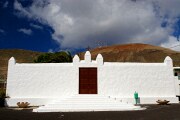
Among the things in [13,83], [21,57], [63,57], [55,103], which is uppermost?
[21,57]

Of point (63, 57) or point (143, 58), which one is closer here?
point (63, 57)

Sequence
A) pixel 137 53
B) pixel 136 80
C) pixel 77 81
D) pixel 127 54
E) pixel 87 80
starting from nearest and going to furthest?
pixel 77 81 < pixel 87 80 < pixel 136 80 < pixel 137 53 < pixel 127 54

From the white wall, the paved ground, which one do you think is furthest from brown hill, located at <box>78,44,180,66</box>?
the paved ground

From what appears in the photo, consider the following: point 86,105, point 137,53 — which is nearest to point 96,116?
point 86,105

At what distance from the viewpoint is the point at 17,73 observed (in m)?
22.3

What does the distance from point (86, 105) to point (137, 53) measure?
67.5 metres

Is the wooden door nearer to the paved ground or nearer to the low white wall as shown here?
the low white wall

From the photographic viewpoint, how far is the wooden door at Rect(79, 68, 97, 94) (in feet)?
72.2

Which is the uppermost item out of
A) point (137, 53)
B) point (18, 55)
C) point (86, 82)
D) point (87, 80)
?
point (18, 55)

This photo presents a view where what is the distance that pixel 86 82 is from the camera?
2214cm

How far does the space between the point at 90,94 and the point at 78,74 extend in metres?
2.36

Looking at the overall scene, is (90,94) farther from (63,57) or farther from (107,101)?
(63,57)

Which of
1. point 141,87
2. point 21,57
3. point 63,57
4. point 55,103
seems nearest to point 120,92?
point 141,87

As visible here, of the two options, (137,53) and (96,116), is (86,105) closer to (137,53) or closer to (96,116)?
(96,116)
